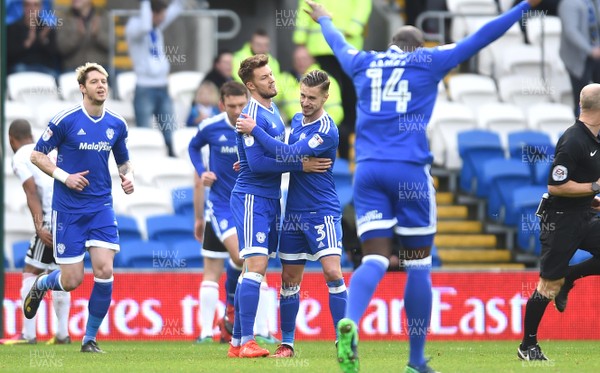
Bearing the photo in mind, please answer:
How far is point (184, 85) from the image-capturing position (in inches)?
740

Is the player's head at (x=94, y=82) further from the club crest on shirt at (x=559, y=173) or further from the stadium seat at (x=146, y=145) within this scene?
the stadium seat at (x=146, y=145)

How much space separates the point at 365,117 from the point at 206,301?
4974 mm

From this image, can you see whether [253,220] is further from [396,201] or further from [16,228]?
[16,228]

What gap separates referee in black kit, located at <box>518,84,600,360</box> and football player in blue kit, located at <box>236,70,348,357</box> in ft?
5.17

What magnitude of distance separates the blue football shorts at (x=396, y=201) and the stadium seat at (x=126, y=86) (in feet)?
34.4

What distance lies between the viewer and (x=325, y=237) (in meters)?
10.2

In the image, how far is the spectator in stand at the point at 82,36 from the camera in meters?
18.3

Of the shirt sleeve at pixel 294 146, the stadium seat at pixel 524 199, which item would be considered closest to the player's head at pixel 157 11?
the stadium seat at pixel 524 199

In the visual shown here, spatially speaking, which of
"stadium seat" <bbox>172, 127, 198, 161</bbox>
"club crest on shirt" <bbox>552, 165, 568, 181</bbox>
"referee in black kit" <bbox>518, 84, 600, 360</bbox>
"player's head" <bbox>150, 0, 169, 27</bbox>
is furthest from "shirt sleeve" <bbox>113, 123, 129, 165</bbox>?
"player's head" <bbox>150, 0, 169, 27</bbox>

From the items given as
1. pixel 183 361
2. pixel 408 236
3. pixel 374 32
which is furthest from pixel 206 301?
pixel 374 32

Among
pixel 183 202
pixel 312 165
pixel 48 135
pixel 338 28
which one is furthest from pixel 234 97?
pixel 338 28

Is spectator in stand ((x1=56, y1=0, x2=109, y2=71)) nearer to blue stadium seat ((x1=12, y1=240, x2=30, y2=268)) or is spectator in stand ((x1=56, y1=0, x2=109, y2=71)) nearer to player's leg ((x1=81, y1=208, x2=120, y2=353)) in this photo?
blue stadium seat ((x1=12, y1=240, x2=30, y2=268))

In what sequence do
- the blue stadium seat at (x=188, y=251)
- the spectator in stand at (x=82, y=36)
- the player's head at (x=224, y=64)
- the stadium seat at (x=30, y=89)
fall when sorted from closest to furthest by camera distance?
the blue stadium seat at (x=188, y=251), the player's head at (x=224, y=64), the stadium seat at (x=30, y=89), the spectator in stand at (x=82, y=36)

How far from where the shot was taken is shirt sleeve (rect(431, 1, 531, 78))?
26.3 feet
